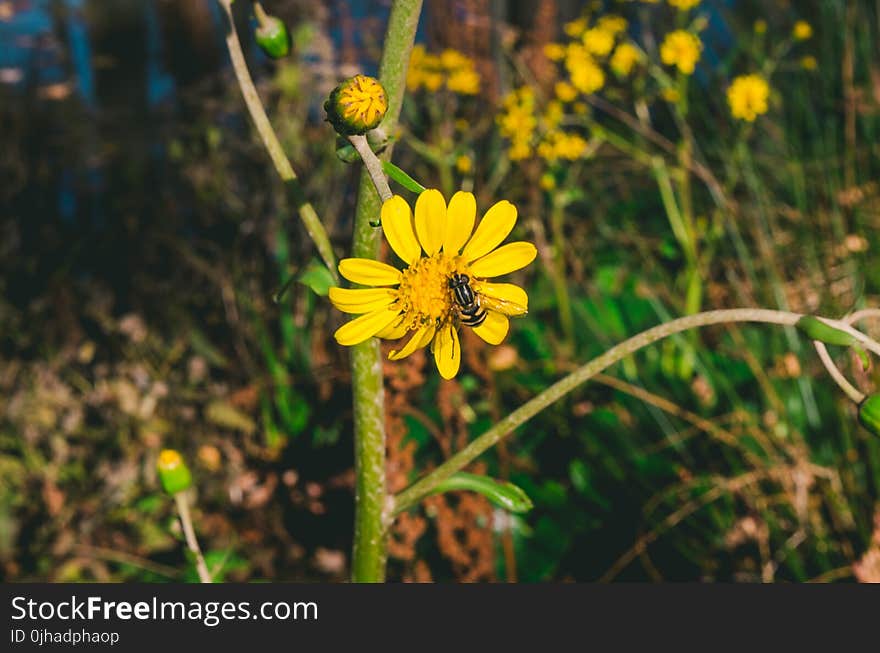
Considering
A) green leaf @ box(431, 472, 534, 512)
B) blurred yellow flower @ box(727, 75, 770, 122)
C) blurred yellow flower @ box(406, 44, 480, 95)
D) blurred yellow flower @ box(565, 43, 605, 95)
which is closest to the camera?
green leaf @ box(431, 472, 534, 512)

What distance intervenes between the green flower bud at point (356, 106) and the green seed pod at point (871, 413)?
577 millimetres

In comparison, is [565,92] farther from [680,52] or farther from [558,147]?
[680,52]

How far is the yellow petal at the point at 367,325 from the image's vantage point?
2.85 ft

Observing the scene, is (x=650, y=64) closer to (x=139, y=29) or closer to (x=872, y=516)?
(x=872, y=516)

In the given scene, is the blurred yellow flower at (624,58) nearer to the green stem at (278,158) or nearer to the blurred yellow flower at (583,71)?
the blurred yellow flower at (583,71)

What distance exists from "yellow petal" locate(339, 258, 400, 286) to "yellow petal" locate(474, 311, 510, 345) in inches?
4.1

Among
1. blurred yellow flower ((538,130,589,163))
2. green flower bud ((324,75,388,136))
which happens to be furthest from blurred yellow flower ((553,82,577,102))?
green flower bud ((324,75,388,136))

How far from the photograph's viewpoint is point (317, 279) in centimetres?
97

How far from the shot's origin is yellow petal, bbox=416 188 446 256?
83 centimetres

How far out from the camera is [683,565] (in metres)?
1.86

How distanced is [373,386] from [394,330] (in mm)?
90

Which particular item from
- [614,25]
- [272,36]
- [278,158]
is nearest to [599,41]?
[614,25]

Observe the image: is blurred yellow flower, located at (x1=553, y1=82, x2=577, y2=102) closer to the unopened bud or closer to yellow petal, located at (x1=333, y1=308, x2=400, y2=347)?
the unopened bud

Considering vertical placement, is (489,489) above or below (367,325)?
below
